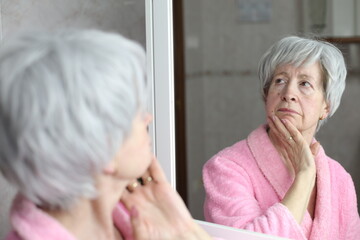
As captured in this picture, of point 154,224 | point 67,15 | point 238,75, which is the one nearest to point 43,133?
point 154,224

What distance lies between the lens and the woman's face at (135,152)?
2.28 ft

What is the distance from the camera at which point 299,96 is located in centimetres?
97

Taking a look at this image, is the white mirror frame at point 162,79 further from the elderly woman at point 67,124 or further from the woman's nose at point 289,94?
the elderly woman at point 67,124

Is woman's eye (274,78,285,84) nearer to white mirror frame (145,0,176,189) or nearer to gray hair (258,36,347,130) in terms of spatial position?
gray hair (258,36,347,130)

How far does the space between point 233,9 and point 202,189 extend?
0.37 metres

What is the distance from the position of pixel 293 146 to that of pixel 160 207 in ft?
0.95

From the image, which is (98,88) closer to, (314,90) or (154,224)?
(154,224)

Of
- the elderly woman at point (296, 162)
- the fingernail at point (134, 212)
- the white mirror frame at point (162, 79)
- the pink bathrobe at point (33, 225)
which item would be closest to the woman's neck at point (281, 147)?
the elderly woman at point (296, 162)

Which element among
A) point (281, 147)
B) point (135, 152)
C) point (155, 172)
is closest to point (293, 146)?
point (281, 147)

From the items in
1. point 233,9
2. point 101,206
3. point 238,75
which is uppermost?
point 233,9

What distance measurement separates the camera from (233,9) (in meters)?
1.04

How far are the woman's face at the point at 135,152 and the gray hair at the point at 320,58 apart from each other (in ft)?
1.18

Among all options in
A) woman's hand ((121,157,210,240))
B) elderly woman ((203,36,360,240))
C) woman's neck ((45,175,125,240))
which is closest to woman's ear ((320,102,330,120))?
elderly woman ((203,36,360,240))

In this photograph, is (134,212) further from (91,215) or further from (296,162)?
(296,162)
